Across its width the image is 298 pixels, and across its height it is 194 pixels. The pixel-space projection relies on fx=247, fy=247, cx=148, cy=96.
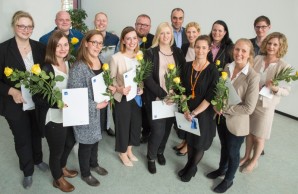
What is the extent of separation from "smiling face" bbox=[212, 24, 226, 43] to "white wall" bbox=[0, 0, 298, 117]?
7.04 feet

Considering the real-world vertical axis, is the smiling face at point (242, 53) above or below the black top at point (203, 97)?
above

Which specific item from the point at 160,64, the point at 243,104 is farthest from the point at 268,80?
the point at 160,64

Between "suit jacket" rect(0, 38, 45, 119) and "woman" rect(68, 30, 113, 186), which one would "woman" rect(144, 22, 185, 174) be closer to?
"woman" rect(68, 30, 113, 186)

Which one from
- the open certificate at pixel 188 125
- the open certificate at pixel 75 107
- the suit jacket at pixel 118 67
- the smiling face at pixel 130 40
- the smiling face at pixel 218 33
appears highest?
the smiling face at pixel 218 33

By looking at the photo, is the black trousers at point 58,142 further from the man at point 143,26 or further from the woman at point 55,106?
the man at point 143,26

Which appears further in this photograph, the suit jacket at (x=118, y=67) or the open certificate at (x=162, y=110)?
the open certificate at (x=162, y=110)

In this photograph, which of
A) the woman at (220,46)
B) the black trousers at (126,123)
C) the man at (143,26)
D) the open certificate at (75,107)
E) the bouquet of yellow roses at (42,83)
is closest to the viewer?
the bouquet of yellow roses at (42,83)

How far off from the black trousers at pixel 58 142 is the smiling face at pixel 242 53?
1.68 meters

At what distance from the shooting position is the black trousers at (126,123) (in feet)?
8.59

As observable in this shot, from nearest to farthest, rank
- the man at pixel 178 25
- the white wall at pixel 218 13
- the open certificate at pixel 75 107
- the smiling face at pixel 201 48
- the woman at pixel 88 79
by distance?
1. the open certificate at pixel 75 107
2. the woman at pixel 88 79
3. the smiling face at pixel 201 48
4. the man at pixel 178 25
5. the white wall at pixel 218 13

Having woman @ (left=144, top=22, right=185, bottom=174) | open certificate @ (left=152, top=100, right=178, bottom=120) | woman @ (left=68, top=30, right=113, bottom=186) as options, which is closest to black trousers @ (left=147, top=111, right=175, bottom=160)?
woman @ (left=144, top=22, right=185, bottom=174)

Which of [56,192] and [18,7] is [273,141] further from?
[18,7]

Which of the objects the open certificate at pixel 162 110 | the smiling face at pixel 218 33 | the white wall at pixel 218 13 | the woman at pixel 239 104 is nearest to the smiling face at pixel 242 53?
the woman at pixel 239 104

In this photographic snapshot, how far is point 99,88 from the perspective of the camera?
2.17 m
